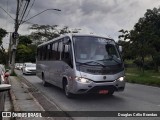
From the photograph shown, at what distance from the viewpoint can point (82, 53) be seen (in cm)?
1164

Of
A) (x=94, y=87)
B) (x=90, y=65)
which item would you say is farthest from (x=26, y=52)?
(x=94, y=87)

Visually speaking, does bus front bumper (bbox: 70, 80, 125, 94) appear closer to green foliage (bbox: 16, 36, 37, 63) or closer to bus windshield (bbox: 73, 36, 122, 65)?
bus windshield (bbox: 73, 36, 122, 65)

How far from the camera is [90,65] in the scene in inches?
437

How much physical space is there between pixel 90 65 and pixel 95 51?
82cm

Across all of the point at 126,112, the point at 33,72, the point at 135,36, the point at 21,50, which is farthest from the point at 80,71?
the point at 21,50

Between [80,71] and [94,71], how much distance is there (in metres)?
0.52

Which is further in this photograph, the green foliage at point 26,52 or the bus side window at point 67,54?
the green foliage at point 26,52

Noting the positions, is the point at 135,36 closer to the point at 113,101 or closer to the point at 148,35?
the point at 148,35

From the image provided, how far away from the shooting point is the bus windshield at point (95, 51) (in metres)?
11.4

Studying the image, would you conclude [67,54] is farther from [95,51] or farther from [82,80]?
[82,80]

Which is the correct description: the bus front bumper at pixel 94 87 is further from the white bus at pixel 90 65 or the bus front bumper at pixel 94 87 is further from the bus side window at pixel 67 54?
the bus side window at pixel 67 54

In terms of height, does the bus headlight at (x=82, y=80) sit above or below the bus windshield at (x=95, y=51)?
below

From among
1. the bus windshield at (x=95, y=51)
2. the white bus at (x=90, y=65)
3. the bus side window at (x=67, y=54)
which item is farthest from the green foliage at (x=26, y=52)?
the bus windshield at (x=95, y=51)

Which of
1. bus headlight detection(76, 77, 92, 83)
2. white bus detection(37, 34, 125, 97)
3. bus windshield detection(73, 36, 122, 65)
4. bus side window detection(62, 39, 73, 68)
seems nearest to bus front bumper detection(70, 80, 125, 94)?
white bus detection(37, 34, 125, 97)
